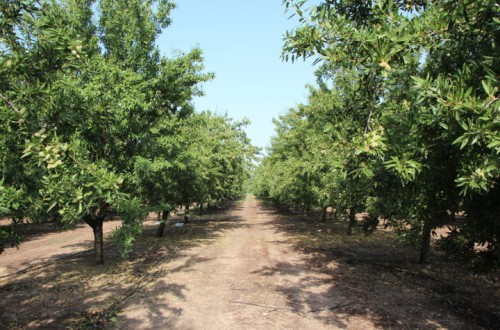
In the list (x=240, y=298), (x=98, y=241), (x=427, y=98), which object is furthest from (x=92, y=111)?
(x=98, y=241)

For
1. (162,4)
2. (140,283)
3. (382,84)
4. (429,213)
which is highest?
(162,4)

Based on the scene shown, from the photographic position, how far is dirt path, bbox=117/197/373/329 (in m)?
9.03

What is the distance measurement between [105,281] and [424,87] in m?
13.3

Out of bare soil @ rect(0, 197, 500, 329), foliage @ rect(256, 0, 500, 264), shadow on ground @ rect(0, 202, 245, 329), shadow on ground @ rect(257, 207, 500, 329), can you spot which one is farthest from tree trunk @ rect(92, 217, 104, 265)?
foliage @ rect(256, 0, 500, 264)

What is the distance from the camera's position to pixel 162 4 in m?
16.1

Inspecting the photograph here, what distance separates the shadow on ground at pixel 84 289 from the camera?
31.0 feet

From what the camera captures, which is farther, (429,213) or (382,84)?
(429,213)

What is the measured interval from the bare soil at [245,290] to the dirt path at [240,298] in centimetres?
3

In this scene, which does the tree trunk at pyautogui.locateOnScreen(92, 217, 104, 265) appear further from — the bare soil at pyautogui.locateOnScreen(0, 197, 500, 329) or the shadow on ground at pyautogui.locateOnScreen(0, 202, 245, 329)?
the bare soil at pyautogui.locateOnScreen(0, 197, 500, 329)

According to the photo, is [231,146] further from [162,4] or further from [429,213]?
[429,213]

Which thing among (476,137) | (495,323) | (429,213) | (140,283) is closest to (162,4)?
(140,283)

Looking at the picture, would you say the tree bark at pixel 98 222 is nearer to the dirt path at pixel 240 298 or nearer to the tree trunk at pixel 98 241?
the tree trunk at pixel 98 241

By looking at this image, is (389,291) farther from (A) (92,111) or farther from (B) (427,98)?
(A) (92,111)

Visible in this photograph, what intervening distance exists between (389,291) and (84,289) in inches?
425
